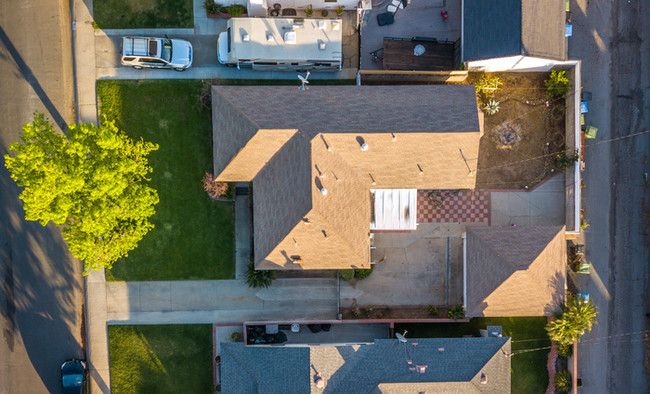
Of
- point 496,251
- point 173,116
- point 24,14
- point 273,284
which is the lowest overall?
point 273,284

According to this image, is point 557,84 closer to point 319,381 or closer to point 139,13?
point 319,381

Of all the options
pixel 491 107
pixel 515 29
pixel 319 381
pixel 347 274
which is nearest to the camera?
pixel 515 29

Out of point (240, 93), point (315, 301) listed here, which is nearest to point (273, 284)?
point (315, 301)

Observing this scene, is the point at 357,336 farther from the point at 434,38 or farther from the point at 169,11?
the point at 169,11

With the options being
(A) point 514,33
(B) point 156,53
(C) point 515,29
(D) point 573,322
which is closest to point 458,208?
(D) point 573,322

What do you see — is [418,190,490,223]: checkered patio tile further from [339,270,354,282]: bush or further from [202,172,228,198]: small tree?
[202,172,228,198]: small tree
